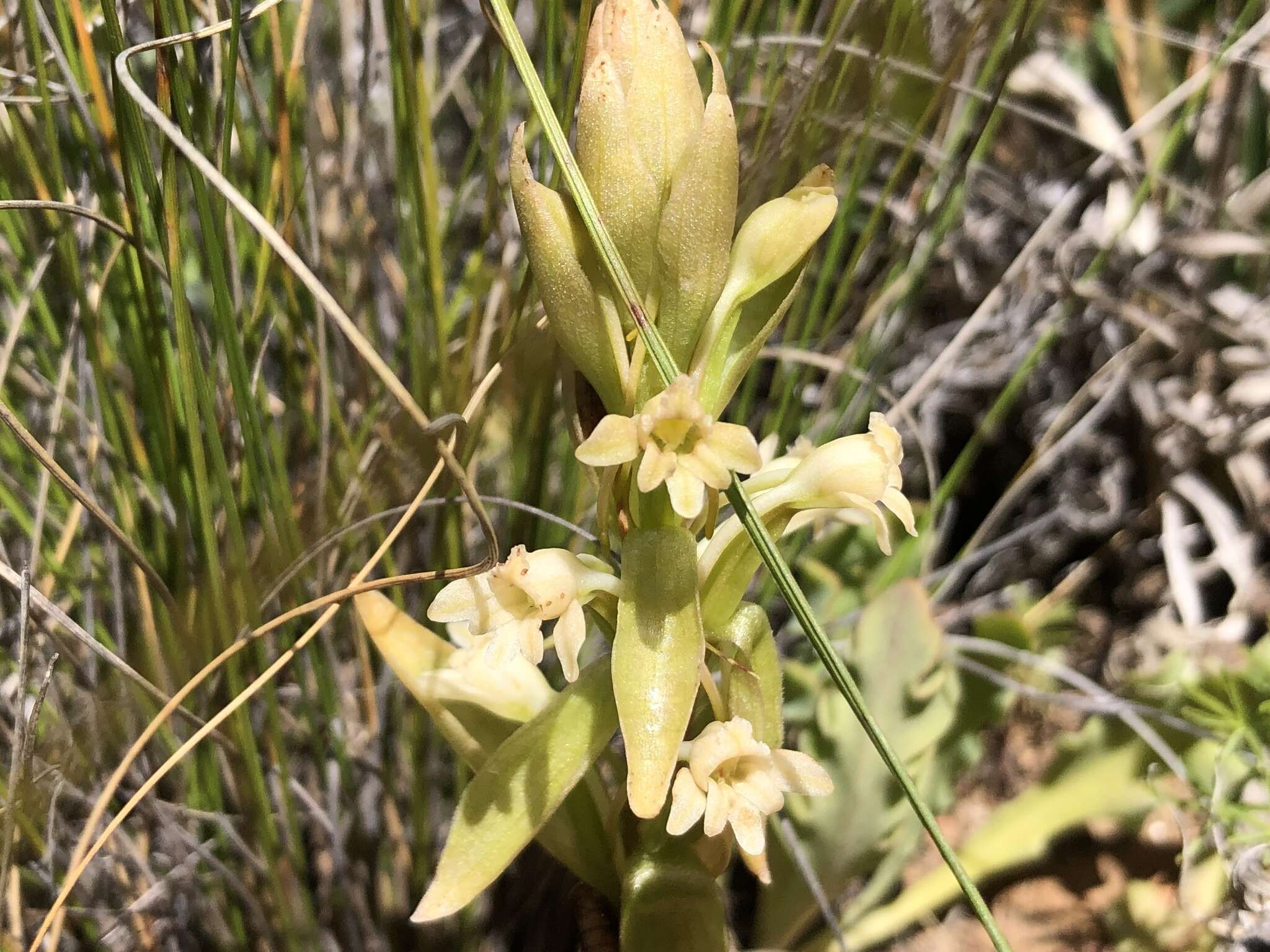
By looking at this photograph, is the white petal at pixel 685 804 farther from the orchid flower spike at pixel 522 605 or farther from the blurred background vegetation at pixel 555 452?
the blurred background vegetation at pixel 555 452

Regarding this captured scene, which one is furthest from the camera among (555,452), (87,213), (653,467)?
(555,452)

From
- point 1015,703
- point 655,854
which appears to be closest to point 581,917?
point 655,854

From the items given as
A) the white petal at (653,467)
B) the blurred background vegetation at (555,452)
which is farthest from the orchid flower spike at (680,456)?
the blurred background vegetation at (555,452)

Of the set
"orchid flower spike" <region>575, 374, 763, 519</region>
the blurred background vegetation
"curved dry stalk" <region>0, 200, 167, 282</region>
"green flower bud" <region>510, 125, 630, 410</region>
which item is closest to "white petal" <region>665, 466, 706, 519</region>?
"orchid flower spike" <region>575, 374, 763, 519</region>

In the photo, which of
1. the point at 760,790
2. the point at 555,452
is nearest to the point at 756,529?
the point at 760,790

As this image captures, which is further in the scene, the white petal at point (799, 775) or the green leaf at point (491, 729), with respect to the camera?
the green leaf at point (491, 729)

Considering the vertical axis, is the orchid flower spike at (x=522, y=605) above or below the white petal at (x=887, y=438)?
below

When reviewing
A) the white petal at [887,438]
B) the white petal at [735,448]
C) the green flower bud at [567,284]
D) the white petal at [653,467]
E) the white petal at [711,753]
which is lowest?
the white petal at [711,753]

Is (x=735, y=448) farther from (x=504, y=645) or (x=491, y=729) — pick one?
(x=491, y=729)
